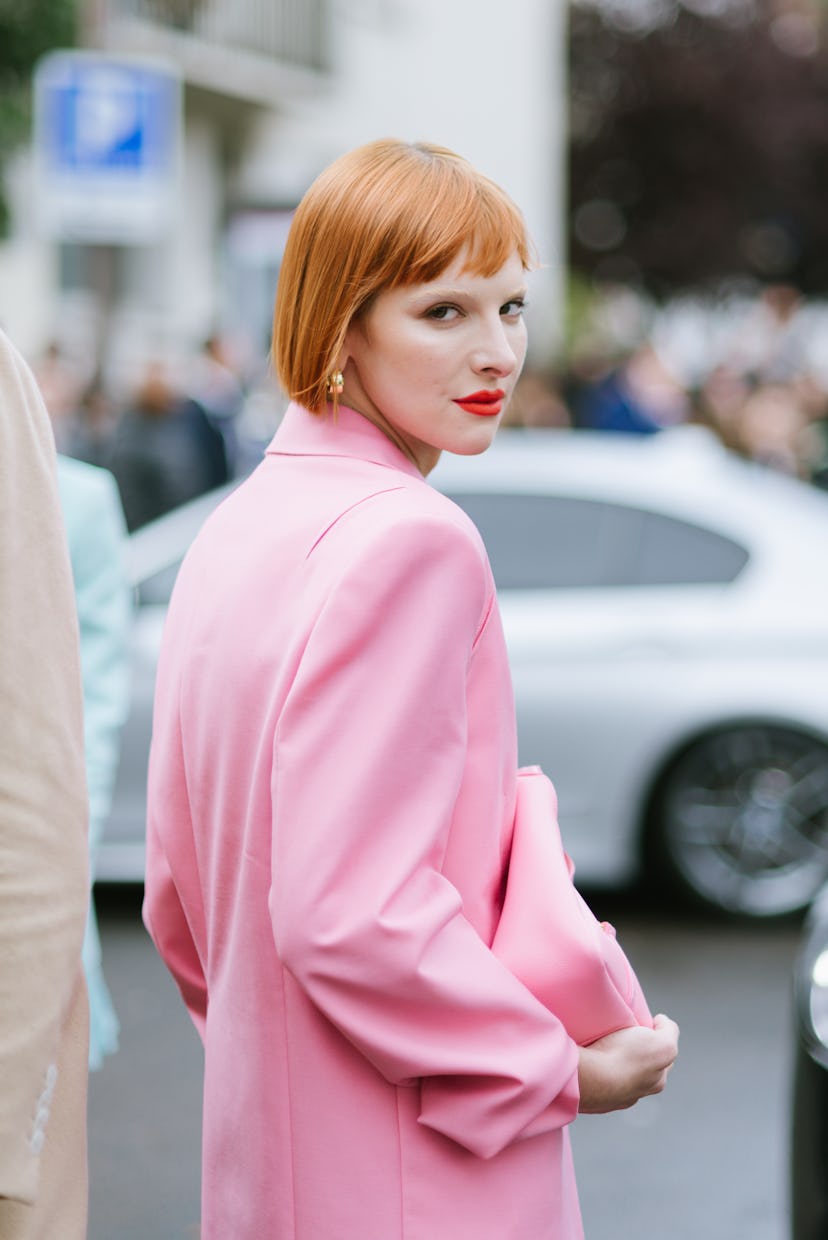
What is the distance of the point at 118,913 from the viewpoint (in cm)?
693

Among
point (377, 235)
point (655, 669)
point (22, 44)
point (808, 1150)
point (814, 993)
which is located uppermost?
point (22, 44)

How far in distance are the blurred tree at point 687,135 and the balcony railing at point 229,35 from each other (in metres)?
13.8

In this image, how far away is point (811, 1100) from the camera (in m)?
3.26

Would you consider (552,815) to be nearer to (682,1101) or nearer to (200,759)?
(200,759)

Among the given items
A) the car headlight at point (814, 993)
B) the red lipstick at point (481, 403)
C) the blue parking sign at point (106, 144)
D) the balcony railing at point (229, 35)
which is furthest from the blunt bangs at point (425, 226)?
the balcony railing at point (229, 35)

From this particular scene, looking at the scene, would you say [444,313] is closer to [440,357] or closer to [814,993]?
[440,357]

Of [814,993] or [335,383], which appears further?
[814,993]

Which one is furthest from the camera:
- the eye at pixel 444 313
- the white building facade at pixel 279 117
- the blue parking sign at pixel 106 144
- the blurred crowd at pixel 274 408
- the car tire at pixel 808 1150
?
the white building facade at pixel 279 117

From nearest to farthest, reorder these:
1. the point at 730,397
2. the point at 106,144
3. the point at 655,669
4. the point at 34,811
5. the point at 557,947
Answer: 1. the point at 34,811
2. the point at 557,947
3. the point at 655,669
4. the point at 106,144
5. the point at 730,397

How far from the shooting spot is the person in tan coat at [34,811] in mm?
1651

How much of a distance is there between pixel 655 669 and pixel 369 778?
16.9 ft

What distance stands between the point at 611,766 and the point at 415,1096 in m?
4.97

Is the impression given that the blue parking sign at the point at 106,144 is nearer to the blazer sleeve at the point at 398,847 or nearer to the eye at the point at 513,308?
the eye at the point at 513,308

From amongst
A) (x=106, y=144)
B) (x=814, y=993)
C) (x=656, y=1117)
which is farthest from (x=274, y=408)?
(x=814, y=993)
